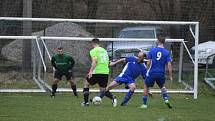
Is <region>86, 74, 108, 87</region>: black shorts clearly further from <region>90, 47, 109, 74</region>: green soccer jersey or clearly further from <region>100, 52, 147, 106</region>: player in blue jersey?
<region>100, 52, 147, 106</region>: player in blue jersey

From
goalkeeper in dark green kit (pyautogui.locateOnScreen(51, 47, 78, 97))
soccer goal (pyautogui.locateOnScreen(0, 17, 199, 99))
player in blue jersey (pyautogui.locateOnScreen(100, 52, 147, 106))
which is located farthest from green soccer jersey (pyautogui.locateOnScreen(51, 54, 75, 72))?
player in blue jersey (pyautogui.locateOnScreen(100, 52, 147, 106))

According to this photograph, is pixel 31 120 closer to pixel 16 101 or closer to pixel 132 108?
pixel 132 108

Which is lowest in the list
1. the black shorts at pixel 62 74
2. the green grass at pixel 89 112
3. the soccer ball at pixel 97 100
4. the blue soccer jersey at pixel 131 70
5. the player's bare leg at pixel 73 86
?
the green grass at pixel 89 112

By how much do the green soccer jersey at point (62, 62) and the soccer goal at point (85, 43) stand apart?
0.66 metres

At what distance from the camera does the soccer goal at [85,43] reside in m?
21.7

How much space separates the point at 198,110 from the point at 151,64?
1.73 metres

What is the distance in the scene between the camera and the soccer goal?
71.2 ft

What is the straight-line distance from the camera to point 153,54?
1581 centimetres

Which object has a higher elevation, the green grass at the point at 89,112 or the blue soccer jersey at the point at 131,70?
the blue soccer jersey at the point at 131,70

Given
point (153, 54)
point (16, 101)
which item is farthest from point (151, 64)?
point (16, 101)

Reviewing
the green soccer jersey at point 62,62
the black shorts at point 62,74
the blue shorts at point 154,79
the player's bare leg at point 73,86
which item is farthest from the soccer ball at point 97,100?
the green soccer jersey at point 62,62

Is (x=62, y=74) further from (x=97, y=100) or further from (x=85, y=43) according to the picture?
(x=97, y=100)

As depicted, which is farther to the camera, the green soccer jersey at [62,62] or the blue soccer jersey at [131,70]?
the green soccer jersey at [62,62]

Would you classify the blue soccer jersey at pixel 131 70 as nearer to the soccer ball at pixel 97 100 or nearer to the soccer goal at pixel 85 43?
the soccer ball at pixel 97 100
